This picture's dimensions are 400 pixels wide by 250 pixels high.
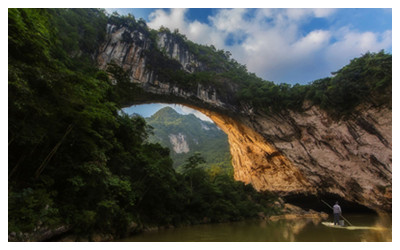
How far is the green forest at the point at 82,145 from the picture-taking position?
362cm

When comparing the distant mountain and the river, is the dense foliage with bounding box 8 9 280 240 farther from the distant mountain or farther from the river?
the distant mountain

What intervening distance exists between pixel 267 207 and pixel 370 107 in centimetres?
1066

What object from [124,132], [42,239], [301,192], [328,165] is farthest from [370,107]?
[42,239]

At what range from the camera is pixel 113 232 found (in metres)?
5.97

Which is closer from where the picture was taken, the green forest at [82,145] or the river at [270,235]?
the green forest at [82,145]

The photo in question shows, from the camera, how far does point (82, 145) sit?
506 cm

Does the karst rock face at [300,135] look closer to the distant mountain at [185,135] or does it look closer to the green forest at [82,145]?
the green forest at [82,145]

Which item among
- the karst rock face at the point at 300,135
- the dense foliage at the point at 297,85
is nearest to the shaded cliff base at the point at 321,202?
the karst rock face at the point at 300,135

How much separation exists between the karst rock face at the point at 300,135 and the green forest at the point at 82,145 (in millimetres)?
1424

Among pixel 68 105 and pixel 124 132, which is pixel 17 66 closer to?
pixel 68 105

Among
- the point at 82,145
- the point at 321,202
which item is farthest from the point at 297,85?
the point at 82,145

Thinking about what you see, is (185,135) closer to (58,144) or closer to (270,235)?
(270,235)

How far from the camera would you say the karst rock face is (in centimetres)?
1352

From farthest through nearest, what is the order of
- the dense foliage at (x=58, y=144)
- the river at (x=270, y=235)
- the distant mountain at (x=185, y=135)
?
the distant mountain at (x=185, y=135), the river at (x=270, y=235), the dense foliage at (x=58, y=144)
